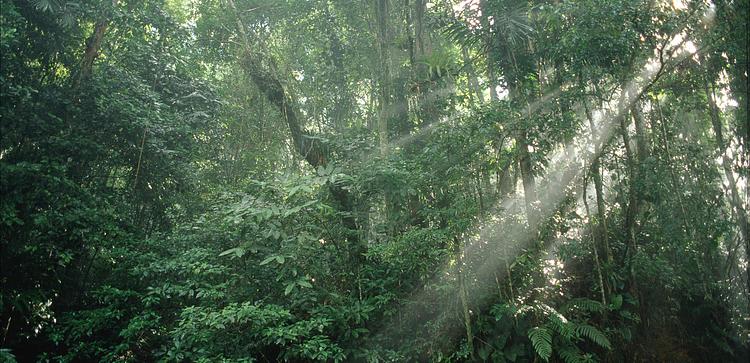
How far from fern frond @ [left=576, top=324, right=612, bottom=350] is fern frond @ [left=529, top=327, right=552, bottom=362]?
0.47 metres

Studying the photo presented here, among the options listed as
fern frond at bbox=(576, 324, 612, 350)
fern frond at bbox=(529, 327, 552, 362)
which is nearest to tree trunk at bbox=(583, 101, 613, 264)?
fern frond at bbox=(576, 324, 612, 350)

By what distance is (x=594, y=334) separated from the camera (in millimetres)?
5820

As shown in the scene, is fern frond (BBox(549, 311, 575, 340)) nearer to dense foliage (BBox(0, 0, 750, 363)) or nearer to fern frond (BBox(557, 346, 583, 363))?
dense foliage (BBox(0, 0, 750, 363))

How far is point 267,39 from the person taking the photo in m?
11.3

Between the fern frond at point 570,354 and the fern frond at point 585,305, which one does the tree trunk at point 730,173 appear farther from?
the fern frond at point 570,354

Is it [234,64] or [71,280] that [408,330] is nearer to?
[71,280]

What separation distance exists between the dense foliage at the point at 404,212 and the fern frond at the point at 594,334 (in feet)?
0.13

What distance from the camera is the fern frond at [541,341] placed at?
18.0ft

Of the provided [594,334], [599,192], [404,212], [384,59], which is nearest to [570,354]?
[594,334]

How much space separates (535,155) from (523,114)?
0.62 m

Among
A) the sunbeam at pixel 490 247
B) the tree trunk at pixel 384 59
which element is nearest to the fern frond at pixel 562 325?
the sunbeam at pixel 490 247

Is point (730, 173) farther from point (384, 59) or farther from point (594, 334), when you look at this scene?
point (384, 59)

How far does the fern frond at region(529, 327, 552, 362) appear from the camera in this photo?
18.0 feet

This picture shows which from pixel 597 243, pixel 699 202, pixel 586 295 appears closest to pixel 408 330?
pixel 586 295
